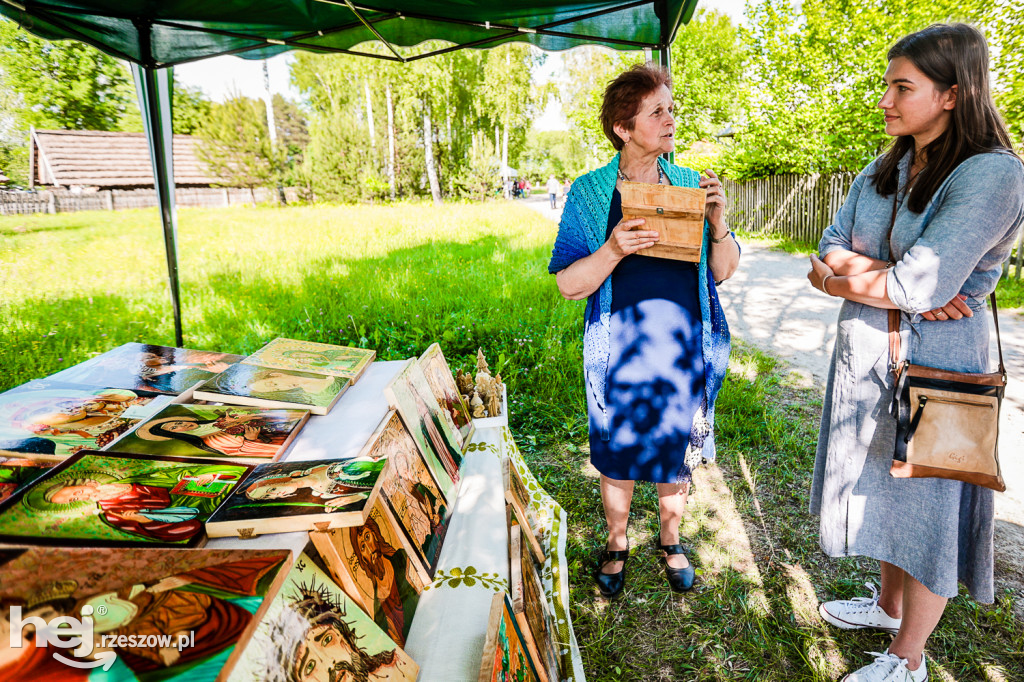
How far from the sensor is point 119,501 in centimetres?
114

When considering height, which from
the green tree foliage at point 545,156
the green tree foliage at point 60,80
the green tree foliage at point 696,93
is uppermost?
the green tree foliage at point 545,156

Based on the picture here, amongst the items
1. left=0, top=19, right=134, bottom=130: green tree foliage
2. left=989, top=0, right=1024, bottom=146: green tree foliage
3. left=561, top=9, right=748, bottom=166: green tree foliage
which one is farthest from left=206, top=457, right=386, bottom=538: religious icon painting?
left=561, top=9, right=748, bottom=166: green tree foliage

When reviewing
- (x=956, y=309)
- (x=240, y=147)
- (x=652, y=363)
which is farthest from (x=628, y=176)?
(x=240, y=147)

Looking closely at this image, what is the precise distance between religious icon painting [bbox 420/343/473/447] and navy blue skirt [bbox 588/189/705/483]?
0.66 m

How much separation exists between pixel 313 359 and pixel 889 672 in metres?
2.48

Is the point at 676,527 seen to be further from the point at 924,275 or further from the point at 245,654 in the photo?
the point at 245,654

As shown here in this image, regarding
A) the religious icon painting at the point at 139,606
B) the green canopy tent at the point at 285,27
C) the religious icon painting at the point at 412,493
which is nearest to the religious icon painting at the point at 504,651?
the religious icon painting at the point at 412,493

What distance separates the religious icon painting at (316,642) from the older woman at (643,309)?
4.19ft

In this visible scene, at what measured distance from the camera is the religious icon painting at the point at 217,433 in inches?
57.9

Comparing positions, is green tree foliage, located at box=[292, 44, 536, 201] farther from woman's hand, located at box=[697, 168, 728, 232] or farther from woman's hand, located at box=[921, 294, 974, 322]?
woman's hand, located at box=[921, 294, 974, 322]

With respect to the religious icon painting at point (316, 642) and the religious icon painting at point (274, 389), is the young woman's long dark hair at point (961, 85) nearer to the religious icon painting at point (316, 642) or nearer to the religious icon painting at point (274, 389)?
the religious icon painting at point (316, 642)

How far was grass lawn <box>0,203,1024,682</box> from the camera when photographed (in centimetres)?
214

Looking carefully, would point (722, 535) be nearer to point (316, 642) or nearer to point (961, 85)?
point (961, 85)

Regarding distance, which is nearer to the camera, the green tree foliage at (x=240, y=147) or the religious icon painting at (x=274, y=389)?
the religious icon painting at (x=274, y=389)
